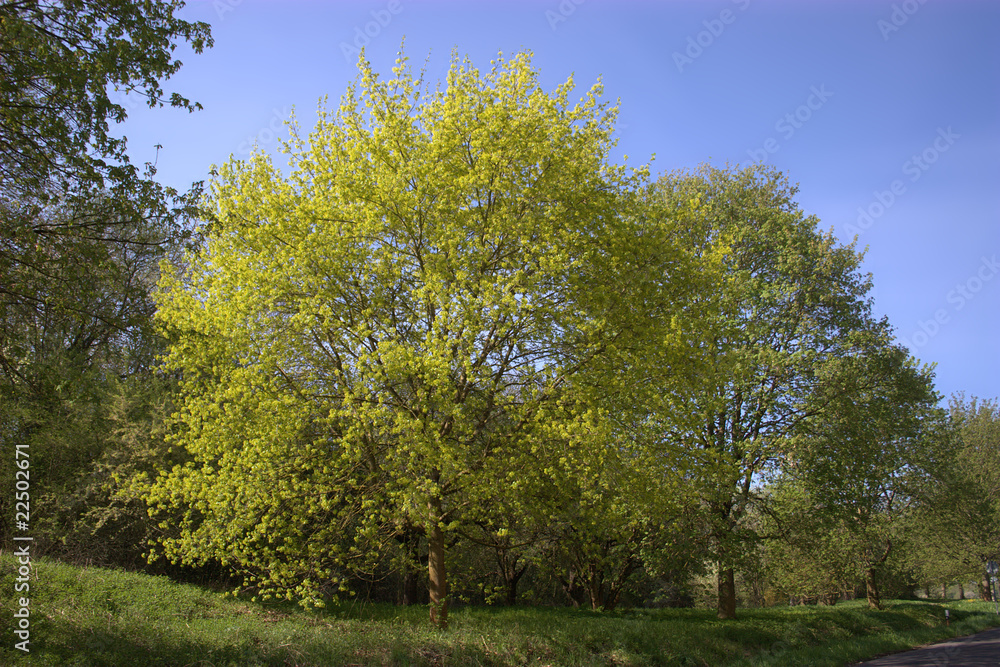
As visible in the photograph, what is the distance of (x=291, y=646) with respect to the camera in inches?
363

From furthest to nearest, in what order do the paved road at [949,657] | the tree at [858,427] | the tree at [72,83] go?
the tree at [858,427]
the paved road at [949,657]
the tree at [72,83]

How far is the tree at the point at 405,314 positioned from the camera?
9664mm

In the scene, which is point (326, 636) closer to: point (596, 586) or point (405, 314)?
point (405, 314)

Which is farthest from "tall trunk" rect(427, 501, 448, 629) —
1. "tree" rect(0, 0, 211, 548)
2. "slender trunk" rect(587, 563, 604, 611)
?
"slender trunk" rect(587, 563, 604, 611)

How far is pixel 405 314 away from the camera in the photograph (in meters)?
11.9

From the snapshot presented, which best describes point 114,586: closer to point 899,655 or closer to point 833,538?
point 899,655

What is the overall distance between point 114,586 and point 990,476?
52.6m

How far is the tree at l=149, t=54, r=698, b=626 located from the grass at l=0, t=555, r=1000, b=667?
118 centimetres

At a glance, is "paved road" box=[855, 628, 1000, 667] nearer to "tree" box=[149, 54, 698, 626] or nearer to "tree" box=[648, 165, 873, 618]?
"tree" box=[648, 165, 873, 618]

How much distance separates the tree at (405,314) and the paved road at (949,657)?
9.49 m

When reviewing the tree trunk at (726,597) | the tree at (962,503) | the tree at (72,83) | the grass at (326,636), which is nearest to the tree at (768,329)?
the tree trunk at (726,597)

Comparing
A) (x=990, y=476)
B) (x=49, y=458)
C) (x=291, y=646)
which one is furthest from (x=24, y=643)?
(x=990, y=476)

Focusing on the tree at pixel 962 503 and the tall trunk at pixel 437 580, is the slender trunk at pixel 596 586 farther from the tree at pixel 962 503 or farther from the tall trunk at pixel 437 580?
the tree at pixel 962 503

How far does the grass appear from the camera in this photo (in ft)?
28.0
